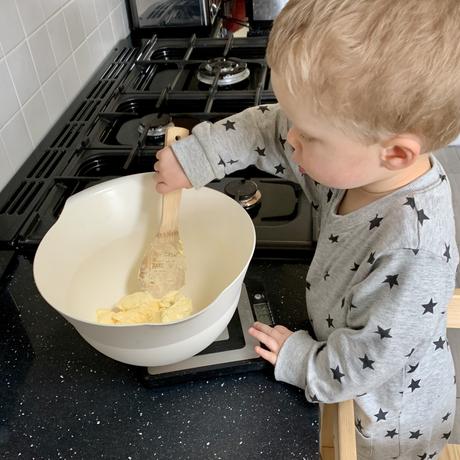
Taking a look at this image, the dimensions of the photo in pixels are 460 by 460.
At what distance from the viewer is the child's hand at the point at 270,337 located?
0.58m

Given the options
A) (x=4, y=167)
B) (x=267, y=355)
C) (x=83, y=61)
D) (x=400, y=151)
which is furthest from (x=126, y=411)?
(x=83, y=61)

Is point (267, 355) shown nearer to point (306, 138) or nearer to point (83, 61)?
point (306, 138)

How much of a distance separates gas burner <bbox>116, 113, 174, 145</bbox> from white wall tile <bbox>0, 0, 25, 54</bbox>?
234 mm

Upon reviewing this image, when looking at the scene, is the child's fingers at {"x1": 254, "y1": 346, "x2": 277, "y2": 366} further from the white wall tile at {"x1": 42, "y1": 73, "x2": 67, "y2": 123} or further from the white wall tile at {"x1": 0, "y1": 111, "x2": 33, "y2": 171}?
the white wall tile at {"x1": 42, "y1": 73, "x2": 67, "y2": 123}

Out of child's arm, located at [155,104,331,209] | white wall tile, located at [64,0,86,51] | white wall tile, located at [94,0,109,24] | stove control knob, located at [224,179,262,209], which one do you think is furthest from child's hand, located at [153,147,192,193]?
white wall tile, located at [94,0,109,24]

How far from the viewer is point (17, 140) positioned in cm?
92

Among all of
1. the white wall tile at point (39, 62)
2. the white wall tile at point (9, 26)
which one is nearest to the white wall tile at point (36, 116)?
the white wall tile at point (39, 62)

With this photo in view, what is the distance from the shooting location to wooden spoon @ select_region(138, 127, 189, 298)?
695 millimetres

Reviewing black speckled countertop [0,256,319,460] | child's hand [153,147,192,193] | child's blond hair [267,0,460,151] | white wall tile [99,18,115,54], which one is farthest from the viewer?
white wall tile [99,18,115,54]

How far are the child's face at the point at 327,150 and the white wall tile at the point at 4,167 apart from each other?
0.54 m

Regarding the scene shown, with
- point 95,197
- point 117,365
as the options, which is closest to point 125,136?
point 95,197

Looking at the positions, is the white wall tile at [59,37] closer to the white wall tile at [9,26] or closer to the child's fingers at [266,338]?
the white wall tile at [9,26]

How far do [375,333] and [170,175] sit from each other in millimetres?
313

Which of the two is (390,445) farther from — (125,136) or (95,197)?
(125,136)
